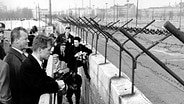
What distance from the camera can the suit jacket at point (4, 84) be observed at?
9.73 ft

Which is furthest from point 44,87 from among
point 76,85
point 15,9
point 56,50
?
point 15,9

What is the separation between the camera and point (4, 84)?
2975 mm

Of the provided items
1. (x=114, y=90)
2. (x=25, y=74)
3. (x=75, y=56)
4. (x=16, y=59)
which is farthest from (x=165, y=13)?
(x=25, y=74)

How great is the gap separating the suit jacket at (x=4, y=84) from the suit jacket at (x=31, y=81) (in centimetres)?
19

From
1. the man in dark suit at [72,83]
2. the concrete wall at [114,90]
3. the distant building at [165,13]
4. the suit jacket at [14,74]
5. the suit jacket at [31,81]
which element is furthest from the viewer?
the distant building at [165,13]

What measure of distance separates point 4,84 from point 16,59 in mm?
422

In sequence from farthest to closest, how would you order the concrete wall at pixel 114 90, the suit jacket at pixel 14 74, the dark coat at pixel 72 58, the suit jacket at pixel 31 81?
the dark coat at pixel 72 58, the concrete wall at pixel 114 90, the suit jacket at pixel 14 74, the suit jacket at pixel 31 81

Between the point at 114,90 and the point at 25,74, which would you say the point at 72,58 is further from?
the point at 25,74

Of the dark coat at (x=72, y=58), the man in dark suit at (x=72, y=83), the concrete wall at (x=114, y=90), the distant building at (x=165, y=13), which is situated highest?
the distant building at (x=165, y=13)

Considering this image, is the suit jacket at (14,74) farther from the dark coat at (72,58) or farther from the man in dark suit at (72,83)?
the dark coat at (72,58)

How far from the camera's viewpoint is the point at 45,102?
3658mm

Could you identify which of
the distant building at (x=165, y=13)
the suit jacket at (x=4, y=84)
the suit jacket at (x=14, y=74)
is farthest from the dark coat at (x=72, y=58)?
the distant building at (x=165, y=13)

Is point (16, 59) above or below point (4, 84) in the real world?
above

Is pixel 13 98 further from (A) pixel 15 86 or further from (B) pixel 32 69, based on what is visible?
(B) pixel 32 69
